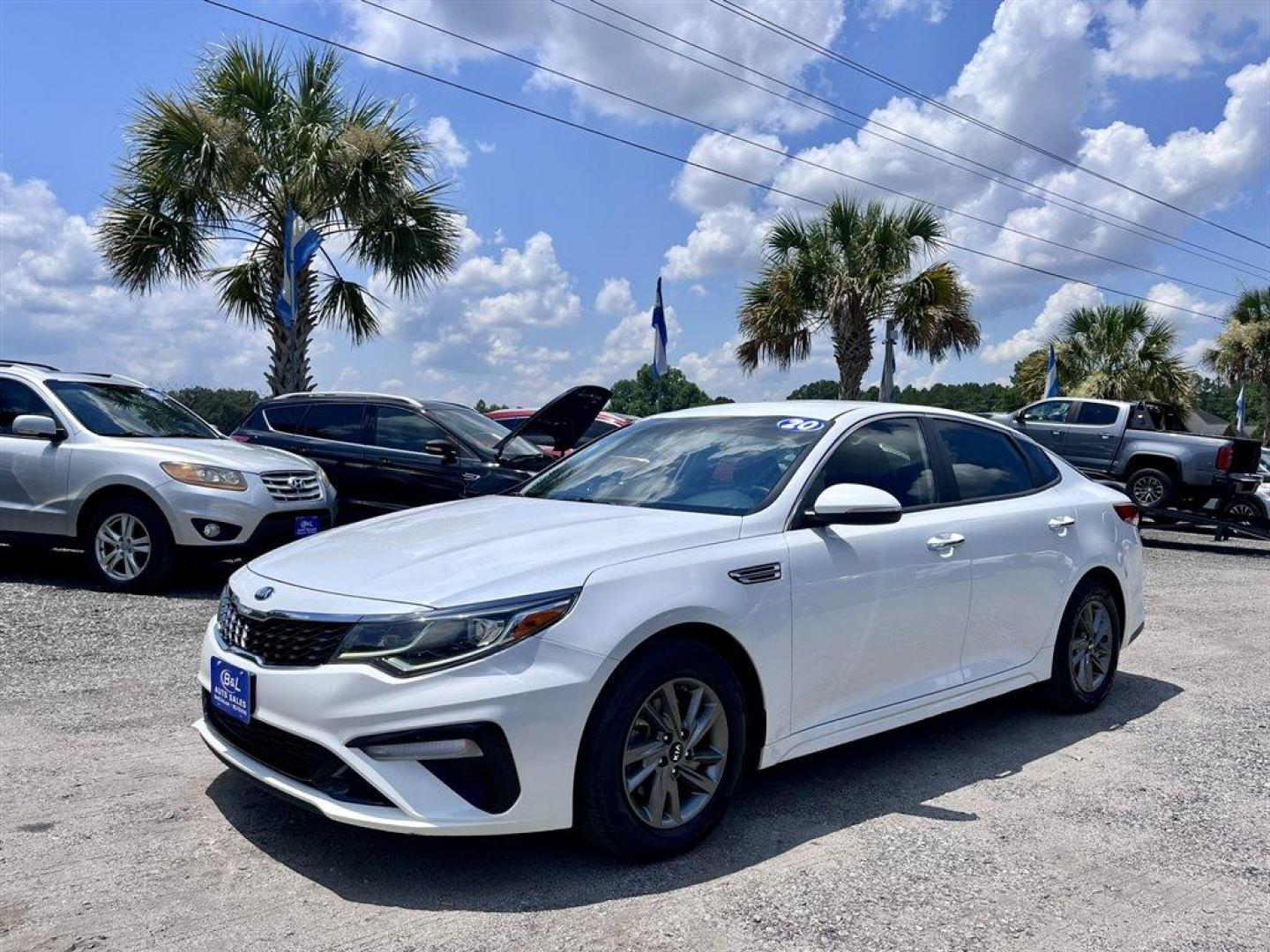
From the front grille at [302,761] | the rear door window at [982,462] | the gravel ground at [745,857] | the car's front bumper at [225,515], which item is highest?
the rear door window at [982,462]

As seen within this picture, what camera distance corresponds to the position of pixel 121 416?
8.55 m

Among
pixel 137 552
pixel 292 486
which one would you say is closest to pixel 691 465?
pixel 292 486

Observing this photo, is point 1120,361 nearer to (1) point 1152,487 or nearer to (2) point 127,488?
(1) point 1152,487

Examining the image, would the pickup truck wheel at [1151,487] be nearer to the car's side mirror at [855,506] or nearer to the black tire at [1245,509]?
the black tire at [1245,509]

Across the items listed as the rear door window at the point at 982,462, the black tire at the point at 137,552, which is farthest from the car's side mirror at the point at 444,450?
the rear door window at the point at 982,462

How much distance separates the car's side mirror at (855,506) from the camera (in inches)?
151

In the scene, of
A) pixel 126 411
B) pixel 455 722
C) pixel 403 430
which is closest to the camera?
pixel 455 722

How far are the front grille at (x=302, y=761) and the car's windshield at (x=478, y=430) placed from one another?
21.1ft

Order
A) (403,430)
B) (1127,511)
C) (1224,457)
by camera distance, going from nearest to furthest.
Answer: (1127,511) → (403,430) → (1224,457)

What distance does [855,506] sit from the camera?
3.82m

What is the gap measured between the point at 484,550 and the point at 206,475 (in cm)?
515

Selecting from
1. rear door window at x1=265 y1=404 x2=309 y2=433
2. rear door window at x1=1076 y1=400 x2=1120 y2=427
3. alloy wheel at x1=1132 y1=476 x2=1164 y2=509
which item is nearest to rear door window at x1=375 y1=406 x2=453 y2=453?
rear door window at x1=265 y1=404 x2=309 y2=433

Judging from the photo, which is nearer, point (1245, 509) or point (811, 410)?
point (811, 410)

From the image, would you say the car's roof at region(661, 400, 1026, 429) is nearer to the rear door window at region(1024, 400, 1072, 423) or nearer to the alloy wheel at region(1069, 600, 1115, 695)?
the alloy wheel at region(1069, 600, 1115, 695)
